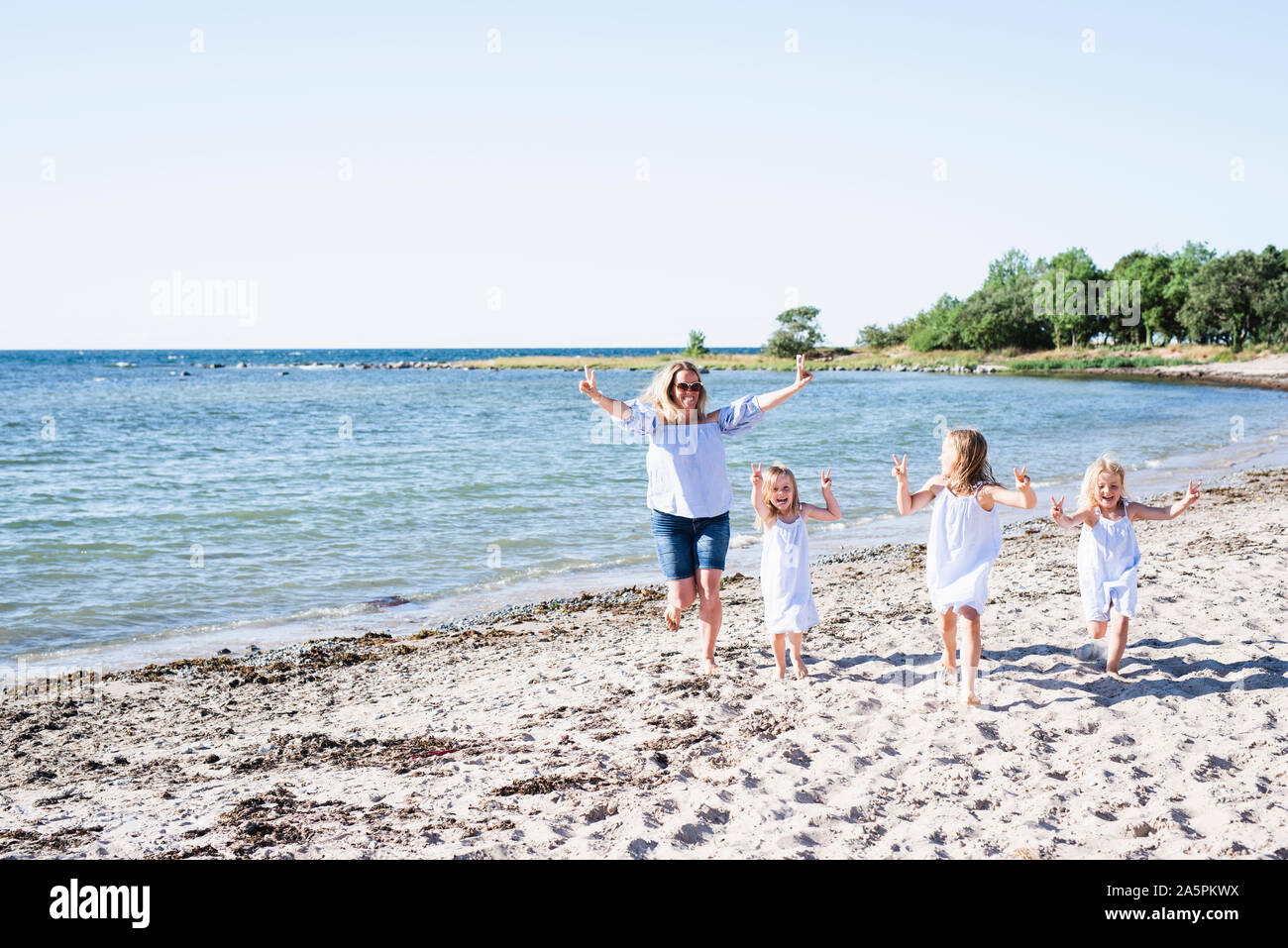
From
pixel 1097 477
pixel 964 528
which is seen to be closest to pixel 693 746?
pixel 964 528

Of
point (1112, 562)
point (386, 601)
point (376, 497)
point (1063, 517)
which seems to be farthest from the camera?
point (376, 497)

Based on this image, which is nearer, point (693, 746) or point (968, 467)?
point (693, 746)

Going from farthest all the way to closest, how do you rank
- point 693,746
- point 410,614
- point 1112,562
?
point 410,614 → point 1112,562 → point 693,746

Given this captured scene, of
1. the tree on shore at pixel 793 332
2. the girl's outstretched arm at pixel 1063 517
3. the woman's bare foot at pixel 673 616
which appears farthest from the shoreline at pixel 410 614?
the tree on shore at pixel 793 332

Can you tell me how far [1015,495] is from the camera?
510 cm

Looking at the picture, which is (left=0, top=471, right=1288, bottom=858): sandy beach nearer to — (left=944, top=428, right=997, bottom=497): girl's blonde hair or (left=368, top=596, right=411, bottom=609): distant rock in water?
(left=944, top=428, right=997, bottom=497): girl's blonde hair

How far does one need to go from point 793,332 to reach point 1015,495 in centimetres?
9409

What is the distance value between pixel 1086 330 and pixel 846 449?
74.3 m

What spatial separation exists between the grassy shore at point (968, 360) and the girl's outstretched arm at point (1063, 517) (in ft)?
230

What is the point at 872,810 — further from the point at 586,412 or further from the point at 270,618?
the point at 586,412

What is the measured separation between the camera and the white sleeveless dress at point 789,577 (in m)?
5.92

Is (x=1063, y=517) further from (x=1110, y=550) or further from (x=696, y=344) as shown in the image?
(x=696, y=344)

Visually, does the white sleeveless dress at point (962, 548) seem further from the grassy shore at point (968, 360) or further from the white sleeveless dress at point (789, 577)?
the grassy shore at point (968, 360)

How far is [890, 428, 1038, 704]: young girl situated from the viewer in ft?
17.8
